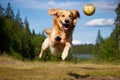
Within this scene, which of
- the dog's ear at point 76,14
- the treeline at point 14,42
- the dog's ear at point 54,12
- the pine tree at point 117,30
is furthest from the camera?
the pine tree at point 117,30

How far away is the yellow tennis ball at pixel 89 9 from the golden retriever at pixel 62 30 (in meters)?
0.49

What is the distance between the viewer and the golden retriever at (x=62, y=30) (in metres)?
13.2

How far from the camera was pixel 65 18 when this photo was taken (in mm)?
13133

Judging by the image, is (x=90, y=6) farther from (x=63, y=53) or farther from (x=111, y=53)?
(x=111, y=53)

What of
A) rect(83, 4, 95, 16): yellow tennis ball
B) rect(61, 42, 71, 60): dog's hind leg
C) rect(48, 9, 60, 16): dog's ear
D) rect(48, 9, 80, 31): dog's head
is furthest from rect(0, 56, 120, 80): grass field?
rect(83, 4, 95, 16): yellow tennis ball

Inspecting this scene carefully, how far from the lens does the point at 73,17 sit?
44.1 feet

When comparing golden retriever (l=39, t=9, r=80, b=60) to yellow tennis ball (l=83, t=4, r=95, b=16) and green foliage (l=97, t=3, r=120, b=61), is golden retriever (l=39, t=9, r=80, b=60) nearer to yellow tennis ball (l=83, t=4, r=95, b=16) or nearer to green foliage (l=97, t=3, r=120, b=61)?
yellow tennis ball (l=83, t=4, r=95, b=16)

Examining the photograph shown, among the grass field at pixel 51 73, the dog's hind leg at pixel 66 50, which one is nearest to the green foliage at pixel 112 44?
the grass field at pixel 51 73

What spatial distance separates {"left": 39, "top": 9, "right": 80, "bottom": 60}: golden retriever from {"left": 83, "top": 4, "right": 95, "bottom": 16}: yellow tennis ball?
49 cm

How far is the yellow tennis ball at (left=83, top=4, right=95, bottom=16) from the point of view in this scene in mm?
12969

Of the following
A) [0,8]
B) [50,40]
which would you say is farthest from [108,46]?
[50,40]

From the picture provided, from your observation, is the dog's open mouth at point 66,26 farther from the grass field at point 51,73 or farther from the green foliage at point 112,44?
the green foliage at point 112,44

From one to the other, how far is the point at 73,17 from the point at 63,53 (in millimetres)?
1143

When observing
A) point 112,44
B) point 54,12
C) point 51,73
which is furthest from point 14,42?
point 54,12
